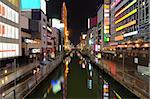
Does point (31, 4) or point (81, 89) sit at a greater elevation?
point (31, 4)

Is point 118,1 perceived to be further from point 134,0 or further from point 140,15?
point 140,15

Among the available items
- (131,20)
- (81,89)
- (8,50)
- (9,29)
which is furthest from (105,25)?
(81,89)

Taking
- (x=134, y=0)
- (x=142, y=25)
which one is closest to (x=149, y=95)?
(x=142, y=25)

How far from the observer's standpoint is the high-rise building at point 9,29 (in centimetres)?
5334

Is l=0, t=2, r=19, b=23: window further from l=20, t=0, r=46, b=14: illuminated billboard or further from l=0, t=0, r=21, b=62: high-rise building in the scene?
l=20, t=0, r=46, b=14: illuminated billboard

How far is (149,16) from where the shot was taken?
278ft

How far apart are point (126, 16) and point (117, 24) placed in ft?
69.9

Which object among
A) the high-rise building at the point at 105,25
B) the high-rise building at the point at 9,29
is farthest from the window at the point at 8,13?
the high-rise building at the point at 105,25

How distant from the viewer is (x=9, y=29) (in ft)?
194

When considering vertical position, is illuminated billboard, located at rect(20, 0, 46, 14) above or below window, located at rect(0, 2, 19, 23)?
above

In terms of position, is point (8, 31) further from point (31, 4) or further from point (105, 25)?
point (105, 25)

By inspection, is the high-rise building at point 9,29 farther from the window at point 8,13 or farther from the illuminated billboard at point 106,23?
the illuminated billboard at point 106,23

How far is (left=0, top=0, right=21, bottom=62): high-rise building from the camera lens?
175 feet

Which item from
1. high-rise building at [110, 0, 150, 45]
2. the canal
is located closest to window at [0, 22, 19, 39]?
the canal
